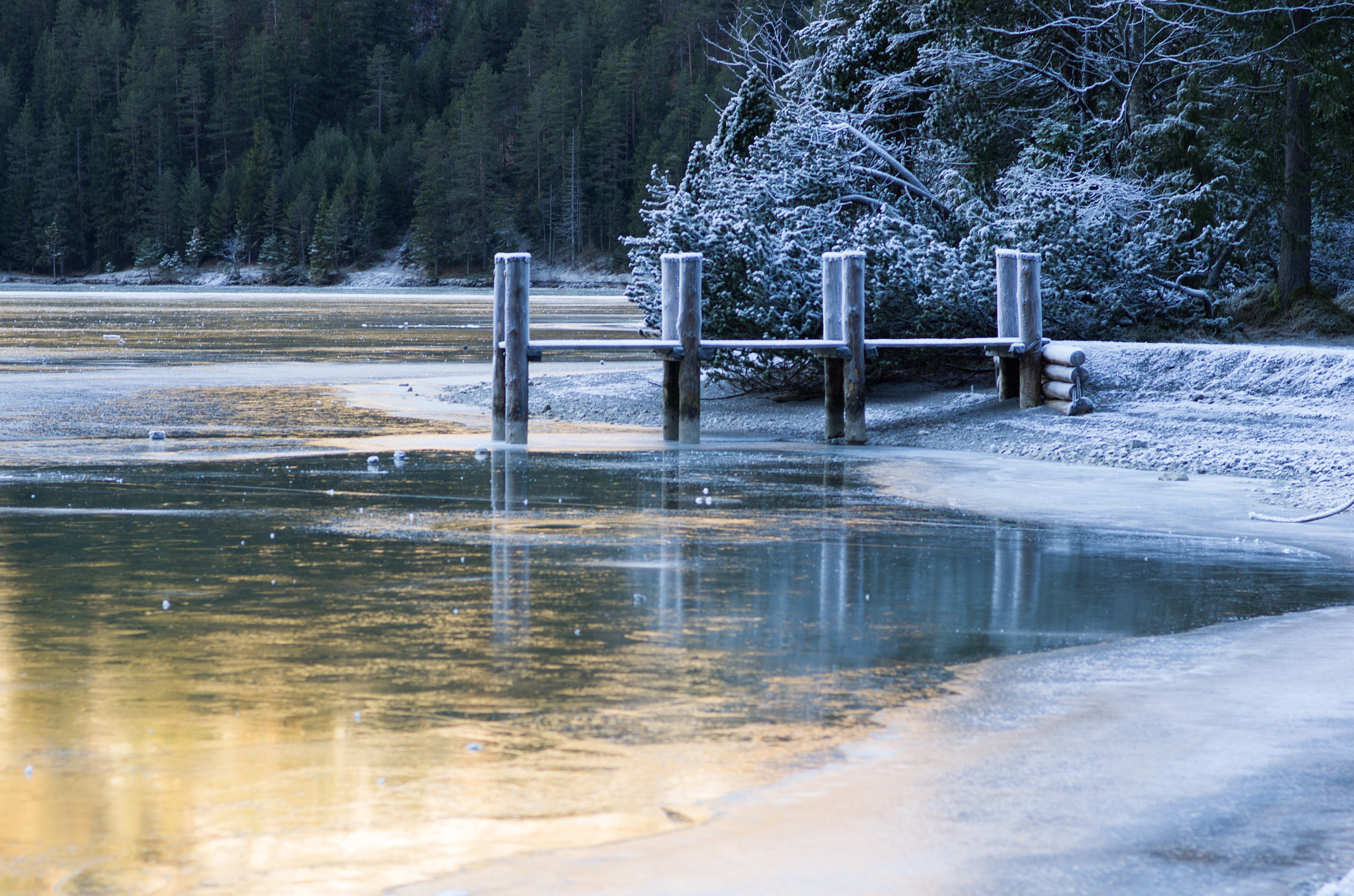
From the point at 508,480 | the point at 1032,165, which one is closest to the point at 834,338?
the point at 508,480

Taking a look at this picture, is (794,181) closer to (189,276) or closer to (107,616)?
(107,616)

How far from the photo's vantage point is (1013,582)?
8547mm

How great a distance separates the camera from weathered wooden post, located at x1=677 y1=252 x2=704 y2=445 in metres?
15.9

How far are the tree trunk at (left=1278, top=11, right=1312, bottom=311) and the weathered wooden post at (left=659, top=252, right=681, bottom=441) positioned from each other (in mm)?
13034

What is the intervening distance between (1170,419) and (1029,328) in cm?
221

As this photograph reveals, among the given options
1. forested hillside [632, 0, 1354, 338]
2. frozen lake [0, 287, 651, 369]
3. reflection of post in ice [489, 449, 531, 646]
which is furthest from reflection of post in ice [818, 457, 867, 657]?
frozen lake [0, 287, 651, 369]

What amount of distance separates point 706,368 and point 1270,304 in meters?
11.1

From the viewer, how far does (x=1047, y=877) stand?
4.18 metres

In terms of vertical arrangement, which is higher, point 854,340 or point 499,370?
point 854,340

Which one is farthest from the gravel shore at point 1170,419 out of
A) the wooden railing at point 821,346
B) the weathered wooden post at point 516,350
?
the weathered wooden post at point 516,350

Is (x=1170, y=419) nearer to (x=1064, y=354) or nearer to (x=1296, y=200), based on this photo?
(x=1064, y=354)

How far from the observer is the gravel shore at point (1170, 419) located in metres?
13.3

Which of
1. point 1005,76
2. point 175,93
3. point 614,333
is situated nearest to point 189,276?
point 175,93

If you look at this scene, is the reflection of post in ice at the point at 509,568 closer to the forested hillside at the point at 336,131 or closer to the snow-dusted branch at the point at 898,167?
the snow-dusted branch at the point at 898,167
